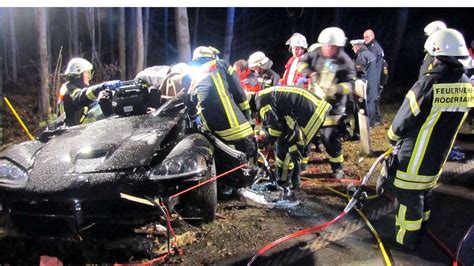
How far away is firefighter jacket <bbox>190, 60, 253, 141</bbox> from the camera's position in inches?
165

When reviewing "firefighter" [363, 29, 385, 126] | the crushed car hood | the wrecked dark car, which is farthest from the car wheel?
"firefighter" [363, 29, 385, 126]

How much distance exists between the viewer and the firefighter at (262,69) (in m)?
6.76

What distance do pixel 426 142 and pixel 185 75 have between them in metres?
3.33

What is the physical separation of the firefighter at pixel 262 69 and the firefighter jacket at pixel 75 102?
9.62 ft

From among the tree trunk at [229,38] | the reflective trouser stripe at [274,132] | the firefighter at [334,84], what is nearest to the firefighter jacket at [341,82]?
the firefighter at [334,84]

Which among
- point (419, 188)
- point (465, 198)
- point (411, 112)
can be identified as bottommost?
point (465, 198)

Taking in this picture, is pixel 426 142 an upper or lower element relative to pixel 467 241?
upper

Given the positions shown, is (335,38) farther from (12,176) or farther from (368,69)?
(12,176)

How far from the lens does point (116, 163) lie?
130 inches

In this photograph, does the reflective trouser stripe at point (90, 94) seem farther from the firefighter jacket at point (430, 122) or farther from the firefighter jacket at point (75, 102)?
the firefighter jacket at point (430, 122)

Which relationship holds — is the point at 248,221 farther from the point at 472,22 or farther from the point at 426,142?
the point at 472,22

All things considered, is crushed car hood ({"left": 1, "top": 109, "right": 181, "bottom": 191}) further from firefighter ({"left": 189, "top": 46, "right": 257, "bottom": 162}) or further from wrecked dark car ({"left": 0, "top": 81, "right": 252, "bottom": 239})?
firefighter ({"left": 189, "top": 46, "right": 257, "bottom": 162})

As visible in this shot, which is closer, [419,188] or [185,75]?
[419,188]

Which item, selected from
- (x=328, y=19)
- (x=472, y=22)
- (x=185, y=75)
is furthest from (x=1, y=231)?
(x=472, y=22)
